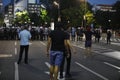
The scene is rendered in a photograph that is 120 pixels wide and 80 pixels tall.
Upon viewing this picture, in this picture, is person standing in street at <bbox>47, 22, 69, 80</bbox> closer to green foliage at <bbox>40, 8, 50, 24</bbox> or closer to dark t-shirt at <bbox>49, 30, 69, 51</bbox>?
dark t-shirt at <bbox>49, 30, 69, 51</bbox>

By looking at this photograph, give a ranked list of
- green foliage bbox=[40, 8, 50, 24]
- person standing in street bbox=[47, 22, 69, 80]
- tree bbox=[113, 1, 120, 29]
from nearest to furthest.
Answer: person standing in street bbox=[47, 22, 69, 80] < tree bbox=[113, 1, 120, 29] < green foliage bbox=[40, 8, 50, 24]

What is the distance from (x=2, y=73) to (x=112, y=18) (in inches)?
3804

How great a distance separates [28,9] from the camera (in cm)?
19200

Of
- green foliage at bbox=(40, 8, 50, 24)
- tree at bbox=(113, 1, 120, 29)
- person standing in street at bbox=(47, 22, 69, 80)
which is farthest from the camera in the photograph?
green foliage at bbox=(40, 8, 50, 24)

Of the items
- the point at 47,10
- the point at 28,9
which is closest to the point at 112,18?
the point at 47,10

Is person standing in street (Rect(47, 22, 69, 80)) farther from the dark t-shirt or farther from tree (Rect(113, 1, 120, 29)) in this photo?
tree (Rect(113, 1, 120, 29))

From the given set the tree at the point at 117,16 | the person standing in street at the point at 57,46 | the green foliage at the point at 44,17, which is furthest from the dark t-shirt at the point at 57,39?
the green foliage at the point at 44,17

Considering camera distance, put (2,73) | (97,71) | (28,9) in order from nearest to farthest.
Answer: (2,73), (97,71), (28,9)

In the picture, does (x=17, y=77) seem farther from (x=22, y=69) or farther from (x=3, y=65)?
(x=3, y=65)

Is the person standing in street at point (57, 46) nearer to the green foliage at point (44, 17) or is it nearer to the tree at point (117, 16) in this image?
the tree at point (117, 16)

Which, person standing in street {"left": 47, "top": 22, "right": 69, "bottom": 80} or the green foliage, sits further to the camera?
the green foliage

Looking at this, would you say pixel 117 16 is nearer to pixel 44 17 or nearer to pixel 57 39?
pixel 44 17

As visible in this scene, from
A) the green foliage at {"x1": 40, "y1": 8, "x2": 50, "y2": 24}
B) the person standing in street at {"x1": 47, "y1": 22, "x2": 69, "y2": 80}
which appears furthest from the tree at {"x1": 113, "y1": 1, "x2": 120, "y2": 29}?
the person standing in street at {"x1": 47, "y1": 22, "x2": 69, "y2": 80}

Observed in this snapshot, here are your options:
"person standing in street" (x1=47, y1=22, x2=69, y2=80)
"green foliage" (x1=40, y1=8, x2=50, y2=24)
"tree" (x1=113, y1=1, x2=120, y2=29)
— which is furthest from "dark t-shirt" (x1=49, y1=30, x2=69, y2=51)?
"green foliage" (x1=40, y1=8, x2=50, y2=24)
